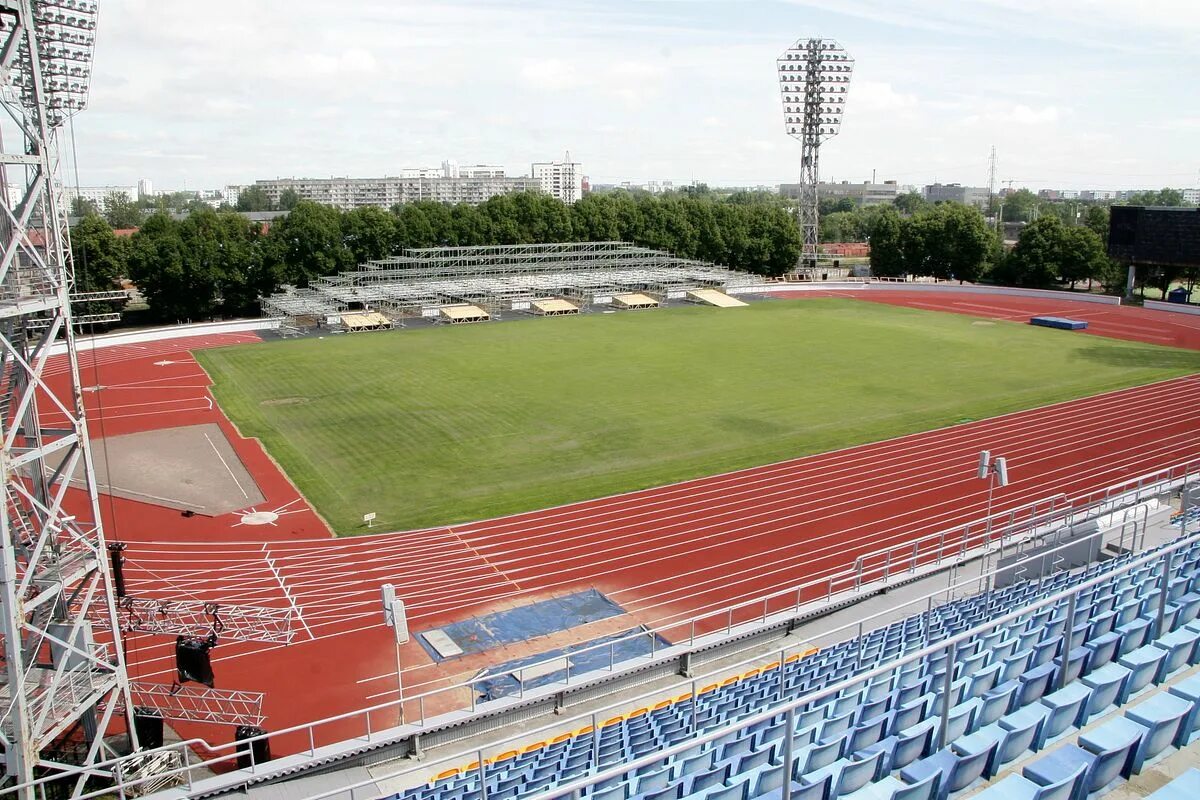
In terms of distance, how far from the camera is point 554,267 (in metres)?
64.4

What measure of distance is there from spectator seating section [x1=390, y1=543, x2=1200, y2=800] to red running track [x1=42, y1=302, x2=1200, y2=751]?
18.8 ft

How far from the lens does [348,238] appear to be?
62.0m

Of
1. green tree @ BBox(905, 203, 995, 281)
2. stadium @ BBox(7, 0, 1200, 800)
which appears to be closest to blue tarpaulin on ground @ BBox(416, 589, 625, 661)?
stadium @ BBox(7, 0, 1200, 800)

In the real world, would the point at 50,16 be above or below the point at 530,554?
above

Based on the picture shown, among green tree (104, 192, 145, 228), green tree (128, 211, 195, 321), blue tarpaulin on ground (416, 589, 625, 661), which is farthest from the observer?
green tree (104, 192, 145, 228)

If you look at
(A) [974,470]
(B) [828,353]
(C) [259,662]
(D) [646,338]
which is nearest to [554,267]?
(D) [646,338]

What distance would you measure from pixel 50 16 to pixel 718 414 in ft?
89.4

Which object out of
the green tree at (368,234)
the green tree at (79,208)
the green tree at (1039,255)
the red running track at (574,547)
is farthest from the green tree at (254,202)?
the red running track at (574,547)

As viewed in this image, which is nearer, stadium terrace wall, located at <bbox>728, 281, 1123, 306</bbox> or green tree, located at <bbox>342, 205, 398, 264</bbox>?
green tree, located at <bbox>342, 205, 398, 264</bbox>

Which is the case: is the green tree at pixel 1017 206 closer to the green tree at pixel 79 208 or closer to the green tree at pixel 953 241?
the green tree at pixel 953 241

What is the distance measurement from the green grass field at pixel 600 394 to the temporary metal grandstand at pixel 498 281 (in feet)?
17.5

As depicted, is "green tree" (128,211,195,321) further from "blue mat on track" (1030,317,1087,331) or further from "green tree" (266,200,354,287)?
"blue mat on track" (1030,317,1087,331)

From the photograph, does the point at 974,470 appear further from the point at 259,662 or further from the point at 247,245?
the point at 247,245

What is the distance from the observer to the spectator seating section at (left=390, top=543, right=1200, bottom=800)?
697 centimetres
